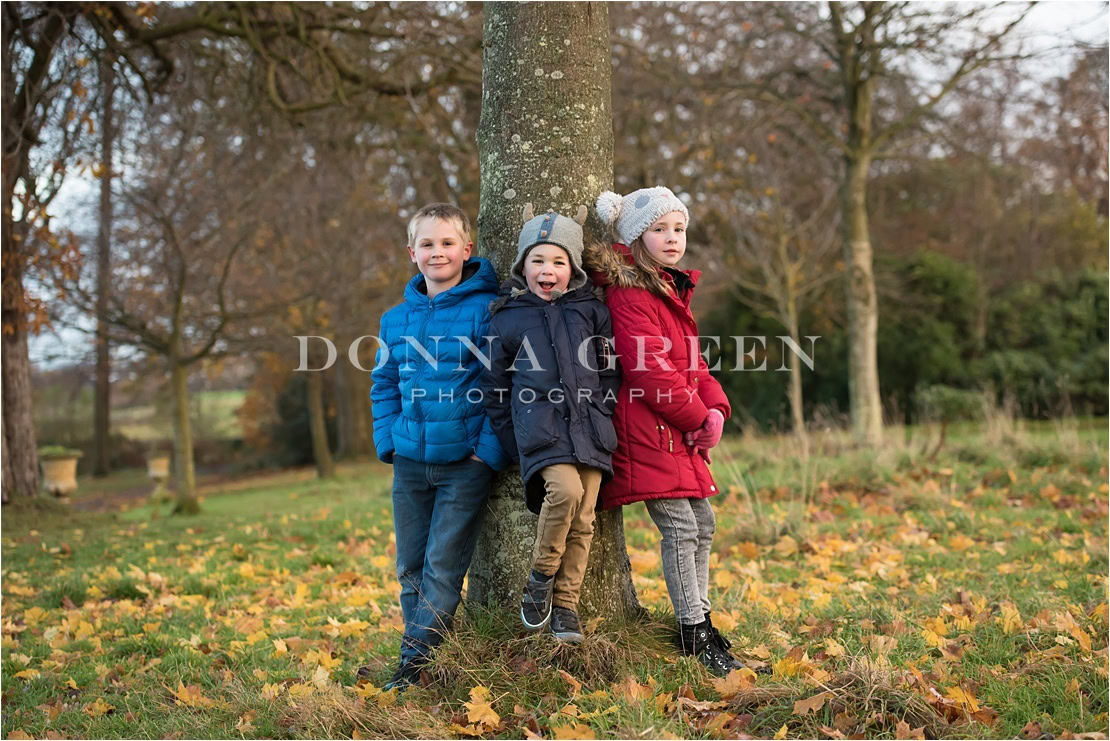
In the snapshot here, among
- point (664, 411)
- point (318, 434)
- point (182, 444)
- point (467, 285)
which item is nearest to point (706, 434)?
point (664, 411)

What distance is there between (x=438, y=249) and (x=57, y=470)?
16.5m

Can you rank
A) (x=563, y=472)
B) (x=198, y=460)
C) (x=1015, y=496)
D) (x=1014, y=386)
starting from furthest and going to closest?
(x=198, y=460)
(x=1014, y=386)
(x=1015, y=496)
(x=563, y=472)

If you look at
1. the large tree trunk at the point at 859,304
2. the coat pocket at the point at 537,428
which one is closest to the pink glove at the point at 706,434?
the coat pocket at the point at 537,428

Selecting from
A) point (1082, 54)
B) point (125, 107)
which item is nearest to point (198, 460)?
point (125, 107)

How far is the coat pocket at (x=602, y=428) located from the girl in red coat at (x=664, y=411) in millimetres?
94

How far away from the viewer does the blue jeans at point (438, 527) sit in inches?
141

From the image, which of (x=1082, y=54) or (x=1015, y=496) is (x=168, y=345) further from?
(x=1082, y=54)

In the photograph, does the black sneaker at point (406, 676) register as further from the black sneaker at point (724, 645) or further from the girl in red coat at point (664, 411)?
the black sneaker at point (724, 645)

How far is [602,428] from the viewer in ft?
11.2

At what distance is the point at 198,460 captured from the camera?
95.7 feet

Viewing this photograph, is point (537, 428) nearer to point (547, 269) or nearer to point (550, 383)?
point (550, 383)

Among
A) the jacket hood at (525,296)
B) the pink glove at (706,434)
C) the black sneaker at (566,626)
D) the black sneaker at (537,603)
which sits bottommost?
the black sneaker at (566,626)

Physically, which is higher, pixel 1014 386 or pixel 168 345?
pixel 168 345

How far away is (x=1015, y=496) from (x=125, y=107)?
10.5 m
